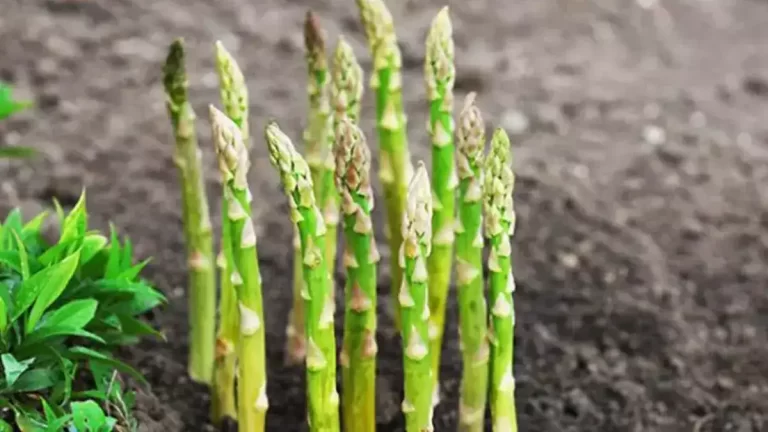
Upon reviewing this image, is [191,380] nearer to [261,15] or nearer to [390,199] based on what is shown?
[390,199]

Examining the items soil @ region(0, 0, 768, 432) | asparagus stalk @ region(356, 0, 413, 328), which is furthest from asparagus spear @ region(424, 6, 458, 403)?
soil @ region(0, 0, 768, 432)

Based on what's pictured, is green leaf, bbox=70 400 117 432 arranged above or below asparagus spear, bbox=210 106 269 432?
below

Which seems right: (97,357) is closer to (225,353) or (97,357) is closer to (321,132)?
(225,353)

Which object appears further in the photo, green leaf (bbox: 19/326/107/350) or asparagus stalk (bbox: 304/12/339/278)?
asparagus stalk (bbox: 304/12/339/278)

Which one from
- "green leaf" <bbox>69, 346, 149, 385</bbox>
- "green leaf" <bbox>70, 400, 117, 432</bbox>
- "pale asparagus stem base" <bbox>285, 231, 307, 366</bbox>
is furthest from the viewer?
"pale asparagus stem base" <bbox>285, 231, 307, 366</bbox>

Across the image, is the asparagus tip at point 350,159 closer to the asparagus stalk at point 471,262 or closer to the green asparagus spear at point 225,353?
the asparagus stalk at point 471,262

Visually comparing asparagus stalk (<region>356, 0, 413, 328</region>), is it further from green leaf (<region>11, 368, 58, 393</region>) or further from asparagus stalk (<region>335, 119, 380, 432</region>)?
green leaf (<region>11, 368, 58, 393</region>)

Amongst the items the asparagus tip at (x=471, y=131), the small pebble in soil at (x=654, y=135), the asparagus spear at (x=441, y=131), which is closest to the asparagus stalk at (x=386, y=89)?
the asparagus spear at (x=441, y=131)
